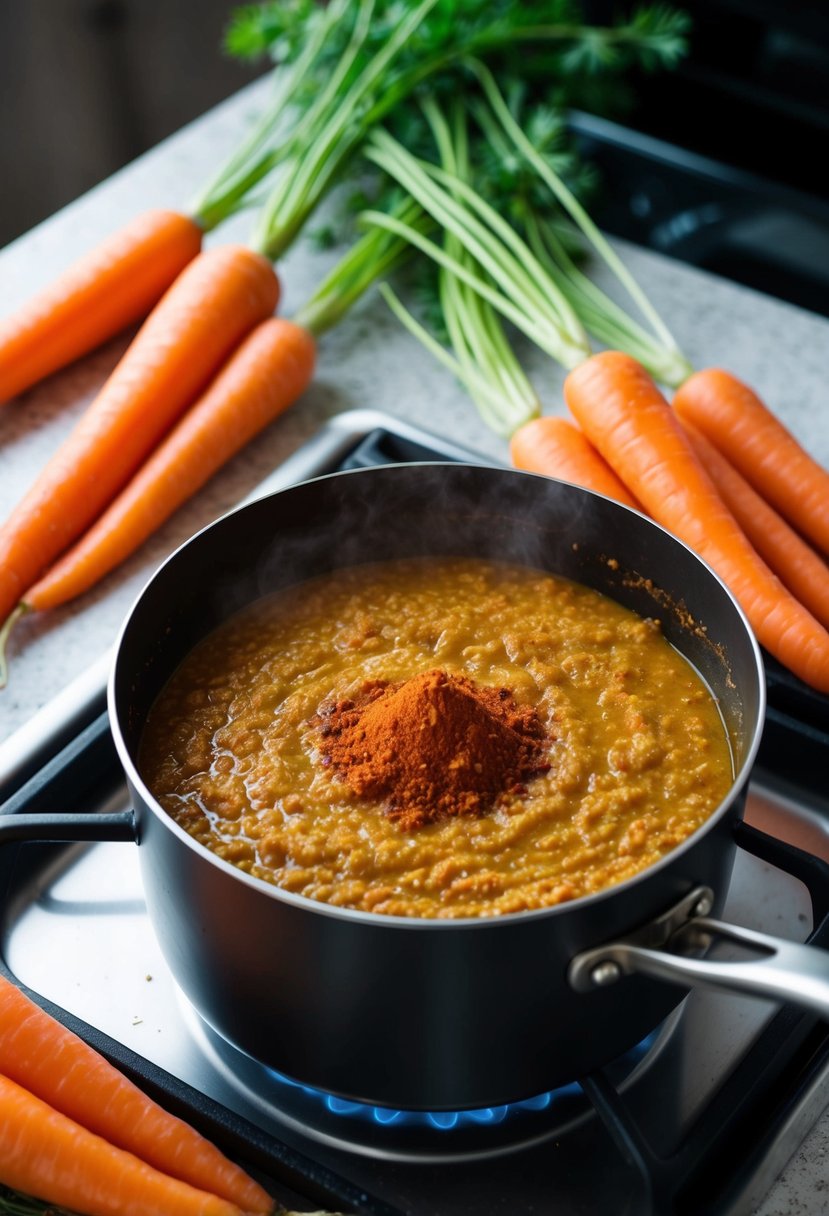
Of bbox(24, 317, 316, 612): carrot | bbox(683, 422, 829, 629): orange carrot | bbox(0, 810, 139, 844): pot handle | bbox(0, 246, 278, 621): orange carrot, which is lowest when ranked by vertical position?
bbox(683, 422, 829, 629): orange carrot

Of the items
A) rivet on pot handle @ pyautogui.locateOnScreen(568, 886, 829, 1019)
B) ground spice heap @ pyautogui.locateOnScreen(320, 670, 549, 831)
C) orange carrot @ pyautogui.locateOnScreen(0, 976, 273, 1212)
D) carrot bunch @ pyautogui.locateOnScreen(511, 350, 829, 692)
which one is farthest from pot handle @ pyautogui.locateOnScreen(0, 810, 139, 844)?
carrot bunch @ pyautogui.locateOnScreen(511, 350, 829, 692)

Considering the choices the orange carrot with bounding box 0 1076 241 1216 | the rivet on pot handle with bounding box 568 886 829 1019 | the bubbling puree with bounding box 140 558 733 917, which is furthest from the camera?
the bubbling puree with bounding box 140 558 733 917

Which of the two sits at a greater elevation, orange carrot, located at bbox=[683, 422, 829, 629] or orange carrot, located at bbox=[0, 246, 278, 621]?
orange carrot, located at bbox=[0, 246, 278, 621]

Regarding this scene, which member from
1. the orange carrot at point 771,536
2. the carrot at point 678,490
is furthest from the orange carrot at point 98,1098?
the orange carrot at point 771,536

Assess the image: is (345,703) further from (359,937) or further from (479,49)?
(479,49)

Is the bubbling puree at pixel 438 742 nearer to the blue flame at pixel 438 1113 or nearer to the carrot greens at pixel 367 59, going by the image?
the blue flame at pixel 438 1113

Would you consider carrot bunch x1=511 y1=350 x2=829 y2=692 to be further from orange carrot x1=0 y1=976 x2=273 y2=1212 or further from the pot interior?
orange carrot x1=0 y1=976 x2=273 y2=1212

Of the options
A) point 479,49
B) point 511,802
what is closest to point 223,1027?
point 511,802
